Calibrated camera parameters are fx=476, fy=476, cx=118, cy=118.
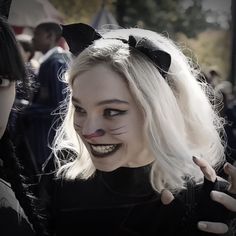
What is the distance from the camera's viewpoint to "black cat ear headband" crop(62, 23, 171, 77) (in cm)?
116

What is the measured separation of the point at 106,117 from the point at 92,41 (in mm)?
238

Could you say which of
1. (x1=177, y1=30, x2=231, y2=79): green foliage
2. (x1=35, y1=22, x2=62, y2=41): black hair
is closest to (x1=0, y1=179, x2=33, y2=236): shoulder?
(x1=35, y1=22, x2=62, y2=41): black hair

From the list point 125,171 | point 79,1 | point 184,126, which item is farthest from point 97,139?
point 79,1

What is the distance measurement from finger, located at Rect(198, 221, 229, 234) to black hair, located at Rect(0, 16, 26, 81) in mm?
487

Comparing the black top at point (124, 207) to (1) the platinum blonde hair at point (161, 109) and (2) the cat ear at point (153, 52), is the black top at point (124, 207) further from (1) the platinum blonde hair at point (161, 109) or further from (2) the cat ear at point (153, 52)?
(2) the cat ear at point (153, 52)

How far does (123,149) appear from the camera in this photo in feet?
3.75

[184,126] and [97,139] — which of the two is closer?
[97,139]

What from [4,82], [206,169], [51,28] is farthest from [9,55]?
[51,28]

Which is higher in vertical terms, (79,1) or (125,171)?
(125,171)

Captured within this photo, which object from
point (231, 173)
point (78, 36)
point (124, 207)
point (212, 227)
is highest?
point (78, 36)

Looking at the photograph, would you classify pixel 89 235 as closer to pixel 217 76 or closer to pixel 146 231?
pixel 146 231

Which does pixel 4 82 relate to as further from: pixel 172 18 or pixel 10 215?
pixel 172 18

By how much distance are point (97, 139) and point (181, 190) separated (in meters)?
0.24

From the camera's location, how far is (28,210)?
1.03 meters
